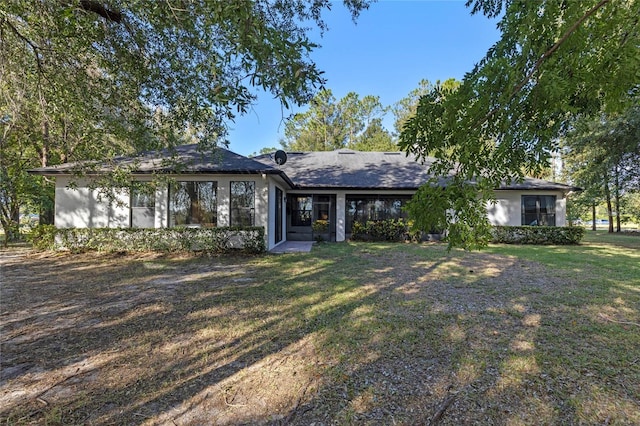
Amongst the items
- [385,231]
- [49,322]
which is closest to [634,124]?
[385,231]

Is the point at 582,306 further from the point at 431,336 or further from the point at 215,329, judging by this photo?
the point at 215,329

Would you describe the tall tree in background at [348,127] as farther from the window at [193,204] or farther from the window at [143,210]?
the window at [143,210]

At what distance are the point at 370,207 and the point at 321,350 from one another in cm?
1174

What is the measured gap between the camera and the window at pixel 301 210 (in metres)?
14.8

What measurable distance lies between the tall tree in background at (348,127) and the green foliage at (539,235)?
60.3ft

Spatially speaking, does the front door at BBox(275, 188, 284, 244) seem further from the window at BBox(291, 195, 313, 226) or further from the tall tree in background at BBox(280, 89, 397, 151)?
the tall tree in background at BBox(280, 89, 397, 151)

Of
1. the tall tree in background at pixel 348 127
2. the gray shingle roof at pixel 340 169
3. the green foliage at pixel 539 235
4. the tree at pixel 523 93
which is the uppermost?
the tall tree in background at pixel 348 127

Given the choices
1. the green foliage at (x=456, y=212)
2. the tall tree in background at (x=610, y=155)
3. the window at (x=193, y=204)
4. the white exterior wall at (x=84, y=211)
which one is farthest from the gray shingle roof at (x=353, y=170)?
the green foliage at (x=456, y=212)

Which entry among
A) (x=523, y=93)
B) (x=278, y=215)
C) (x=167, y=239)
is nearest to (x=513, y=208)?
(x=278, y=215)

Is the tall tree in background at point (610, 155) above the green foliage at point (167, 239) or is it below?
above

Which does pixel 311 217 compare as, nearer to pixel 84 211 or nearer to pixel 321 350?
pixel 84 211

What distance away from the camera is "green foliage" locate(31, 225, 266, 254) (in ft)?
31.9

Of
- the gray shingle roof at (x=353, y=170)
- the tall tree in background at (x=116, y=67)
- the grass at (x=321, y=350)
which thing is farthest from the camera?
the gray shingle roof at (x=353, y=170)

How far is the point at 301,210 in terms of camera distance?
1482cm
